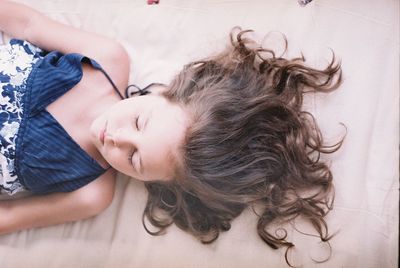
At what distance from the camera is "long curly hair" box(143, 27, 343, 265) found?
3.32 feet

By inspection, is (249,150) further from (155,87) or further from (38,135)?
(38,135)

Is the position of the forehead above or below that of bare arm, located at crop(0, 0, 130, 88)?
below

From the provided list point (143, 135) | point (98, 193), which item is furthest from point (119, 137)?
point (98, 193)

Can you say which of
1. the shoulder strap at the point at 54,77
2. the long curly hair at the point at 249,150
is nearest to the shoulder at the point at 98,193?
the long curly hair at the point at 249,150

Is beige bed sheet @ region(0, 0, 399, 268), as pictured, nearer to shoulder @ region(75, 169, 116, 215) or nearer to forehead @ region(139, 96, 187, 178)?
shoulder @ region(75, 169, 116, 215)

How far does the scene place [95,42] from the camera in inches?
46.9

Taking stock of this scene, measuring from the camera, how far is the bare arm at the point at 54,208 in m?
1.12

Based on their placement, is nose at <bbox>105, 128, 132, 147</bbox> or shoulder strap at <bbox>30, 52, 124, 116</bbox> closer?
nose at <bbox>105, 128, 132, 147</bbox>

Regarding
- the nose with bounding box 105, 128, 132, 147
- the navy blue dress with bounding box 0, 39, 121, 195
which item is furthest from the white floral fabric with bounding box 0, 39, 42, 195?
the nose with bounding box 105, 128, 132, 147

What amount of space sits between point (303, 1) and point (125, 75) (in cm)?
48

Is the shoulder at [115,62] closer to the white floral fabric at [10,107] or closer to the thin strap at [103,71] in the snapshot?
the thin strap at [103,71]

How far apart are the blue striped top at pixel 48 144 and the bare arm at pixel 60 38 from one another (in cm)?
6

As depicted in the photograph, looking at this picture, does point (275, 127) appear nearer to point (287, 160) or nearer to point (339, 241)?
point (287, 160)

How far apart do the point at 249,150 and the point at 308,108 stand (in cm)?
19
